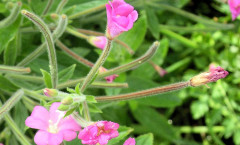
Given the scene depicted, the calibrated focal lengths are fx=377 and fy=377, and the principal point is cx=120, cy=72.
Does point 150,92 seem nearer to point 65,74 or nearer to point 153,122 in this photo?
point 65,74

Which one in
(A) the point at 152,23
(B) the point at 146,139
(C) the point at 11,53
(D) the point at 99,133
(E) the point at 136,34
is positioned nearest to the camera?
(D) the point at 99,133

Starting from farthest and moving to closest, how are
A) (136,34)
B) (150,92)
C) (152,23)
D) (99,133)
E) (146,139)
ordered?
(152,23), (136,34), (146,139), (150,92), (99,133)

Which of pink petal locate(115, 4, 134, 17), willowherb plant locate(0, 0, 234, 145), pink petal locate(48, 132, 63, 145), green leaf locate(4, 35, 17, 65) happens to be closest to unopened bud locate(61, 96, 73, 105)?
willowherb plant locate(0, 0, 234, 145)

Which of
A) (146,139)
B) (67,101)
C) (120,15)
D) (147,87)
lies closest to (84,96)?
(67,101)

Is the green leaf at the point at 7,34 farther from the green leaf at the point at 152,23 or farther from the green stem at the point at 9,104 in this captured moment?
the green leaf at the point at 152,23

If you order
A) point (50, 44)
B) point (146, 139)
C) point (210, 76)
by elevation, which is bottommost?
point (146, 139)

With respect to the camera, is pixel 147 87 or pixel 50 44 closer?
pixel 50 44

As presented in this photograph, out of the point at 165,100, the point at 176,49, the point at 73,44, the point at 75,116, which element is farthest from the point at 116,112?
the point at 75,116
